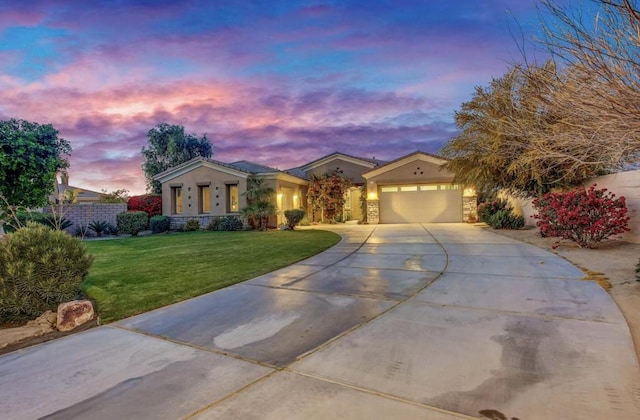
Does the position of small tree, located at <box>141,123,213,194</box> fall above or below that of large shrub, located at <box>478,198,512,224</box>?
above

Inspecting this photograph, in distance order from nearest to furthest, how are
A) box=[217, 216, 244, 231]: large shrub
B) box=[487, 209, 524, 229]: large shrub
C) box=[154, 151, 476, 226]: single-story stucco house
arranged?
1. box=[487, 209, 524, 229]: large shrub
2. box=[217, 216, 244, 231]: large shrub
3. box=[154, 151, 476, 226]: single-story stucco house

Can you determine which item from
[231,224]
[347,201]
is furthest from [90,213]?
[347,201]

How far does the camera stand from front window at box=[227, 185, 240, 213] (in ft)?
66.3

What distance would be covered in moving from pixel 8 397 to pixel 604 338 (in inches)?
211

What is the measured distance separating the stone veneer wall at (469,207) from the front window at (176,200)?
17.4m

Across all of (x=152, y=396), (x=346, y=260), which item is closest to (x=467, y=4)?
(x=346, y=260)

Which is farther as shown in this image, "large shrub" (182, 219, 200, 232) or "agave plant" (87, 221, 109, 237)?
"large shrub" (182, 219, 200, 232)

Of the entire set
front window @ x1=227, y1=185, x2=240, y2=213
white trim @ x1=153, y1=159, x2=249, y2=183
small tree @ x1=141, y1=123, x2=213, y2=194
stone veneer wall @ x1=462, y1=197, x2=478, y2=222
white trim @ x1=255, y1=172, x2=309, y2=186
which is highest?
small tree @ x1=141, y1=123, x2=213, y2=194

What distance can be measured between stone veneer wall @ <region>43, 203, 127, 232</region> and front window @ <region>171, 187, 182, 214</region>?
2.97m

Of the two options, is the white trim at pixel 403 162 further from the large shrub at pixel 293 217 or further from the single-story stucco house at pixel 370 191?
the large shrub at pixel 293 217

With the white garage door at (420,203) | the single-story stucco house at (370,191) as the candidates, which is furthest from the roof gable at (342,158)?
the white garage door at (420,203)

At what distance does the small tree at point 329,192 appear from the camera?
2172 cm

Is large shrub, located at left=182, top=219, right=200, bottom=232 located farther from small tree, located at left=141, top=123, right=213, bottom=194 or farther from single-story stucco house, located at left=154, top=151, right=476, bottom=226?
small tree, located at left=141, top=123, right=213, bottom=194

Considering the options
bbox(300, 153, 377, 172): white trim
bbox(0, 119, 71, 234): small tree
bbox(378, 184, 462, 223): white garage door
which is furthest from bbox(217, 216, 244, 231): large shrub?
bbox(0, 119, 71, 234): small tree
